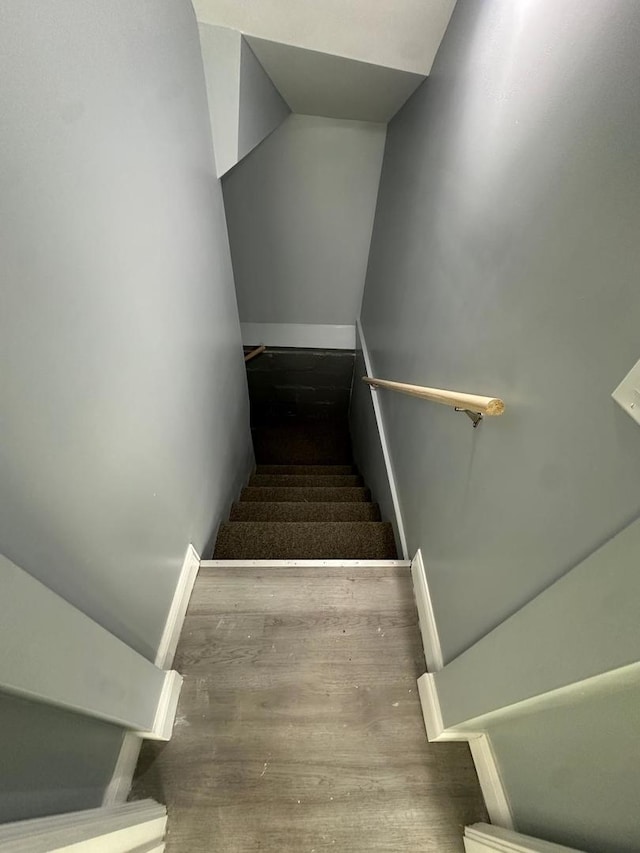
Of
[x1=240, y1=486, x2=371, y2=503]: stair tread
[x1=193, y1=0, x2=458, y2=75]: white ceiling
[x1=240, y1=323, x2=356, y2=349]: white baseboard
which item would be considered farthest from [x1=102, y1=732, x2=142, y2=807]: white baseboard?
[x1=240, y1=323, x2=356, y2=349]: white baseboard

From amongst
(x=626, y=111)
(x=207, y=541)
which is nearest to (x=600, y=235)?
(x=626, y=111)

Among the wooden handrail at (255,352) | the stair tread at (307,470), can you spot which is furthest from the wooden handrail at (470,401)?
the wooden handrail at (255,352)

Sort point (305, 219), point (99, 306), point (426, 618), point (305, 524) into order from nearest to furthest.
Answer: point (99, 306)
point (426, 618)
point (305, 524)
point (305, 219)

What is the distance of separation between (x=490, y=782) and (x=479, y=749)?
81mm

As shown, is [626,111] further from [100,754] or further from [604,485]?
[100,754]

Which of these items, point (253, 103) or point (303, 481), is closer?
point (253, 103)

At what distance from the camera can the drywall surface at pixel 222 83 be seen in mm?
1477

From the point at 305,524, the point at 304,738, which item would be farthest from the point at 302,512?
the point at 304,738

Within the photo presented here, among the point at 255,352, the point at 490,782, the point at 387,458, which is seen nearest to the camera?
the point at 490,782

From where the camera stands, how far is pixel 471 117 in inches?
48.3

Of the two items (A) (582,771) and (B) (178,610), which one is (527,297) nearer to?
(A) (582,771)

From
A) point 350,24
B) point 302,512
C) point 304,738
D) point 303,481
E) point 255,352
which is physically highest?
point 255,352

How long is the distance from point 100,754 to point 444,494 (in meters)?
1.26

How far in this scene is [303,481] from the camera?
10.8 feet
